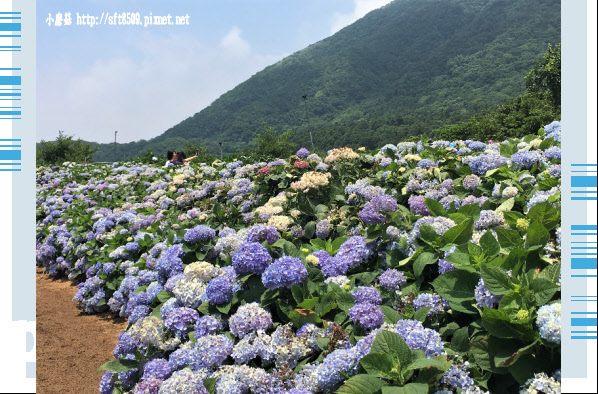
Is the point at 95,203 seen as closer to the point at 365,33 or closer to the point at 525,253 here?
the point at 525,253

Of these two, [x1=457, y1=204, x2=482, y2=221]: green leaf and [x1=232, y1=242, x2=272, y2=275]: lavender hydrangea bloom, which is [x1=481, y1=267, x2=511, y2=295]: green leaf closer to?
[x1=457, y1=204, x2=482, y2=221]: green leaf

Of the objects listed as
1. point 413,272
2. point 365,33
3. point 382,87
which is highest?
point 365,33

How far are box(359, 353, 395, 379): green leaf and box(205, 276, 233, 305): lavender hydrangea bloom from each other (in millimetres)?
1267

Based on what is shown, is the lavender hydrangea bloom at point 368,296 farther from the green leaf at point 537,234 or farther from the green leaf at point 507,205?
the green leaf at point 507,205

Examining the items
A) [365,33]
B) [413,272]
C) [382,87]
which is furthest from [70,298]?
[365,33]

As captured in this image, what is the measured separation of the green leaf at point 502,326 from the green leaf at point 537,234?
565 millimetres

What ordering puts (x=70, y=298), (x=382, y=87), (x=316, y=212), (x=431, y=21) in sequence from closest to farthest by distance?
(x=316, y=212) → (x=70, y=298) → (x=382, y=87) → (x=431, y=21)

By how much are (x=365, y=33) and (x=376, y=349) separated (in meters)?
182

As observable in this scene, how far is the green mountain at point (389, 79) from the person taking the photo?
87000mm

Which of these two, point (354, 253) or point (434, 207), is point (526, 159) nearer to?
point (434, 207)

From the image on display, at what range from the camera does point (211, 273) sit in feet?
10.5

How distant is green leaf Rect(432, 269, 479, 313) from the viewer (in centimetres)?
224

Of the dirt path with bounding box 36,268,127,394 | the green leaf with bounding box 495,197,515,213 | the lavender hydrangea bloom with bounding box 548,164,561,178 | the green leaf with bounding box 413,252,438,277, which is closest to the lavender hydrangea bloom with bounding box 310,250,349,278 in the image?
the green leaf with bounding box 413,252,438,277

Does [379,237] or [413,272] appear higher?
[379,237]
